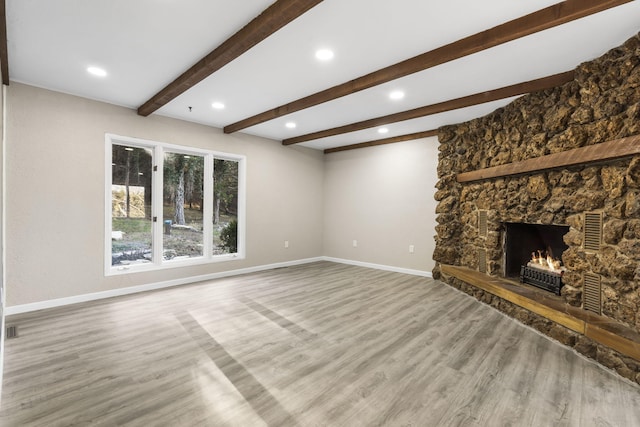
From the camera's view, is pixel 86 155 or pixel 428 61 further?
pixel 86 155

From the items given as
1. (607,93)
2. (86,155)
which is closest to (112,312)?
(86,155)

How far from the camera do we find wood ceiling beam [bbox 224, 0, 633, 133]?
76.8 inches

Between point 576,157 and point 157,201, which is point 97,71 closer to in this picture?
point 157,201

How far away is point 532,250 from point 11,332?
608 centimetres

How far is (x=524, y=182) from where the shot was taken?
11.5 feet

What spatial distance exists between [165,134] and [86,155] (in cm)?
108

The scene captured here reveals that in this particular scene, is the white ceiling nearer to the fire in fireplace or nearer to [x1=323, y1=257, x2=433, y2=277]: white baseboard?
the fire in fireplace

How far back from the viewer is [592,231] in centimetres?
270

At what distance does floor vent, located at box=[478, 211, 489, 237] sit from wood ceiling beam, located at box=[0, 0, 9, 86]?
5.32m

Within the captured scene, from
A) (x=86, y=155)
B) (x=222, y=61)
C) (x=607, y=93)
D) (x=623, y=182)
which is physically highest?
(x=222, y=61)

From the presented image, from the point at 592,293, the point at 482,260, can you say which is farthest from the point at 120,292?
the point at 592,293

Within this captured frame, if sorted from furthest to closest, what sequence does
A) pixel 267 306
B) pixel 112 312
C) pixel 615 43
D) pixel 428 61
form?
pixel 267 306 < pixel 112 312 < pixel 428 61 < pixel 615 43

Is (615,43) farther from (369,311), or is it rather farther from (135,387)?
(135,387)

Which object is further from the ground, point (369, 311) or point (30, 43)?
point (30, 43)
